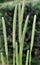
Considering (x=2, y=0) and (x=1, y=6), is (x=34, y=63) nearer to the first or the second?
(x=1, y=6)

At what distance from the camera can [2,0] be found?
24.4 feet

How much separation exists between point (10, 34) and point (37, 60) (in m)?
0.77

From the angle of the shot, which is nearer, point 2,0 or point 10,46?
point 10,46

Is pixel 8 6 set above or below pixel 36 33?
above

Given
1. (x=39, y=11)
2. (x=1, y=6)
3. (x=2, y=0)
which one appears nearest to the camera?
(x=39, y=11)

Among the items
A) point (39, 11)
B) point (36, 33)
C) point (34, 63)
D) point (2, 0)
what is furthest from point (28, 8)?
point (2, 0)

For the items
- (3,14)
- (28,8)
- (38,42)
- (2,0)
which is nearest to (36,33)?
(38,42)

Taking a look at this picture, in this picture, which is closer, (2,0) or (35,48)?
(35,48)

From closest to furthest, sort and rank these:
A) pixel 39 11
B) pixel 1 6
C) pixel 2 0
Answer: pixel 39 11, pixel 1 6, pixel 2 0

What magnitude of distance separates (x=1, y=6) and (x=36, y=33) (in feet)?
3.02

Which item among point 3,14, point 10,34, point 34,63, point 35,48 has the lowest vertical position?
point 34,63

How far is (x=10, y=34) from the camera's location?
430 centimetres

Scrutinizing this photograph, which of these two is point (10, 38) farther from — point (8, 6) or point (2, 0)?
point (2, 0)

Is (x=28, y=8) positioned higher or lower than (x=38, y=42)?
higher
